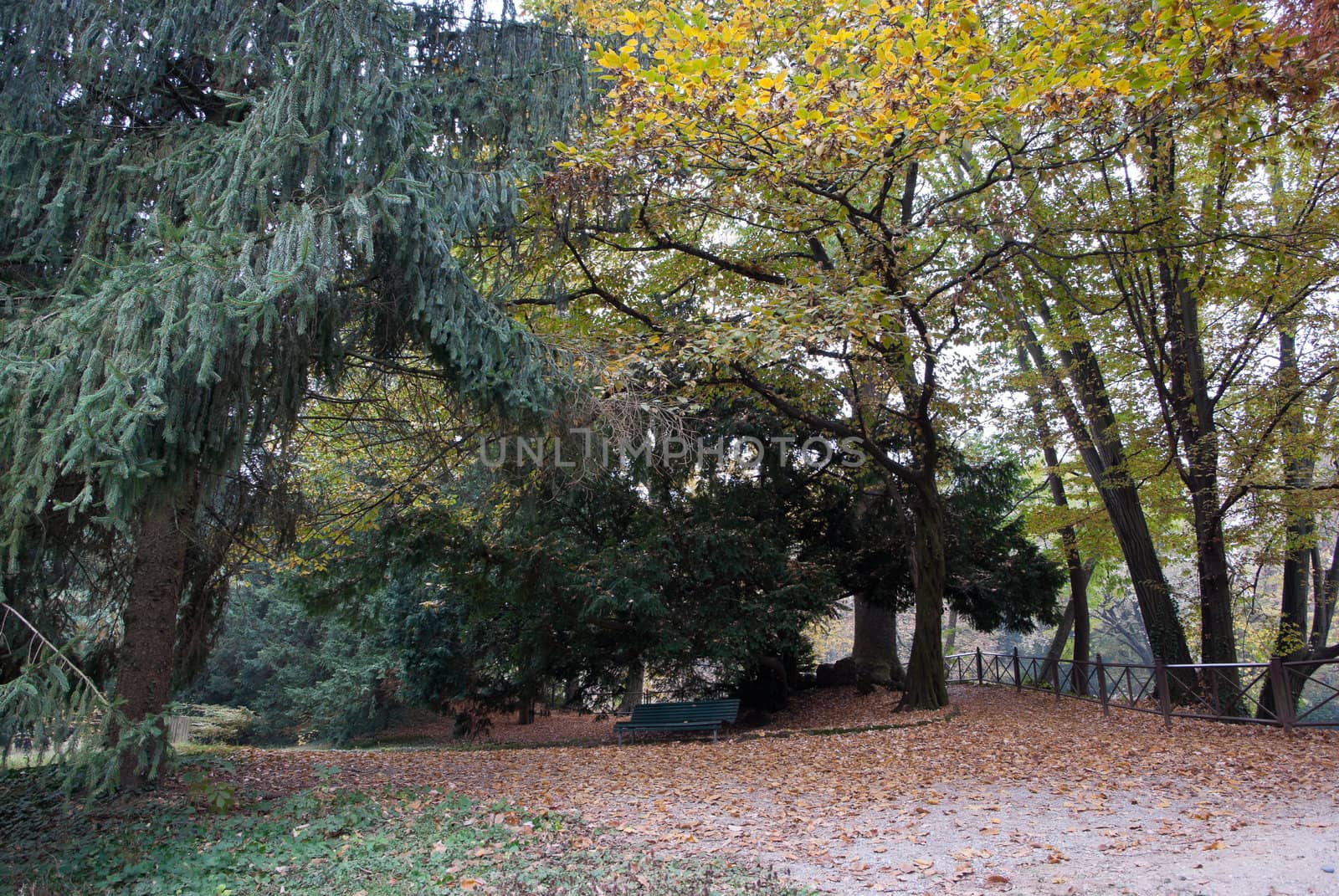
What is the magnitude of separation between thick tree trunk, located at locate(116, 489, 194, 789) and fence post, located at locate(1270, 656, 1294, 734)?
10348 millimetres

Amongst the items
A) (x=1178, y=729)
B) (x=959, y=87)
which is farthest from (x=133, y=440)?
(x=1178, y=729)

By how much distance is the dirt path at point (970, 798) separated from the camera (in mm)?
4395

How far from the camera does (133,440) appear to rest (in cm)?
439

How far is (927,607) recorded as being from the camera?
37.2 feet

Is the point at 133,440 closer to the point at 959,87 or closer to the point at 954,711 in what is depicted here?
the point at 959,87

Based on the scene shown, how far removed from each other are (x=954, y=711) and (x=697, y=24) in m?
8.96

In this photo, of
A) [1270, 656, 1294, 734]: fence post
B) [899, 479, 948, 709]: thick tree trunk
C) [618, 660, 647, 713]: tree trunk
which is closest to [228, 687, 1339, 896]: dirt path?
[1270, 656, 1294, 734]: fence post

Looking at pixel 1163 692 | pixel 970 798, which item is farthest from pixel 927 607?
pixel 970 798

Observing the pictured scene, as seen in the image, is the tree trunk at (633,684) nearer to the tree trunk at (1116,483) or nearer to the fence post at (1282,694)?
the tree trunk at (1116,483)

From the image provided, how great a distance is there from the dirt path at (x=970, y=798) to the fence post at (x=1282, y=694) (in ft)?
0.56

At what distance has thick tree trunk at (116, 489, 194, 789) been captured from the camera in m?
7.03

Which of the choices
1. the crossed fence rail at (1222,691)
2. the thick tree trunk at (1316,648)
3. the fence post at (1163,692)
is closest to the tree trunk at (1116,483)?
the crossed fence rail at (1222,691)

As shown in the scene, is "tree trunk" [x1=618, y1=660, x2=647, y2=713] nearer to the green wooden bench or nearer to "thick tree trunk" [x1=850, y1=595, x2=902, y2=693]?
the green wooden bench

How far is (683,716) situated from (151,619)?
638 centimetres
